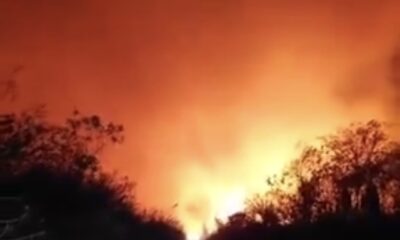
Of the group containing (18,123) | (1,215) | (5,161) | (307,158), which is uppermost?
(307,158)

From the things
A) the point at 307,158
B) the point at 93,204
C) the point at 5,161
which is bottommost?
the point at 5,161

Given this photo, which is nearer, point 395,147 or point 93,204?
point 93,204

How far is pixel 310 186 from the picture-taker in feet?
181

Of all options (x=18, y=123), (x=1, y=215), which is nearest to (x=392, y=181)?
(x=18, y=123)

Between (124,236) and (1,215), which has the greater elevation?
(124,236)

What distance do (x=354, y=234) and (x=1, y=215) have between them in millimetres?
23069

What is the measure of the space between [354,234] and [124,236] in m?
20.6

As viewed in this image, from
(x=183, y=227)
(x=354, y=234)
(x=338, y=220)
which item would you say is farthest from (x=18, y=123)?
(x=183, y=227)

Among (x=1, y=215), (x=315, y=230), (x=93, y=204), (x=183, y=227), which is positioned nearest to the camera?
(x=1, y=215)

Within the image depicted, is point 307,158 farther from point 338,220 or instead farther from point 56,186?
point 56,186

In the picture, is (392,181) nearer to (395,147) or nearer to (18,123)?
(395,147)

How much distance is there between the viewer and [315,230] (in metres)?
45.4

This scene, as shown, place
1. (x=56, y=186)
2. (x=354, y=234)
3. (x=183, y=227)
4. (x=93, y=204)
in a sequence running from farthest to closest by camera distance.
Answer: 1. (x=183, y=227)
2. (x=93, y=204)
3. (x=56, y=186)
4. (x=354, y=234)

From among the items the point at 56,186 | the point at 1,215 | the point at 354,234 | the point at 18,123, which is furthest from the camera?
the point at 56,186
